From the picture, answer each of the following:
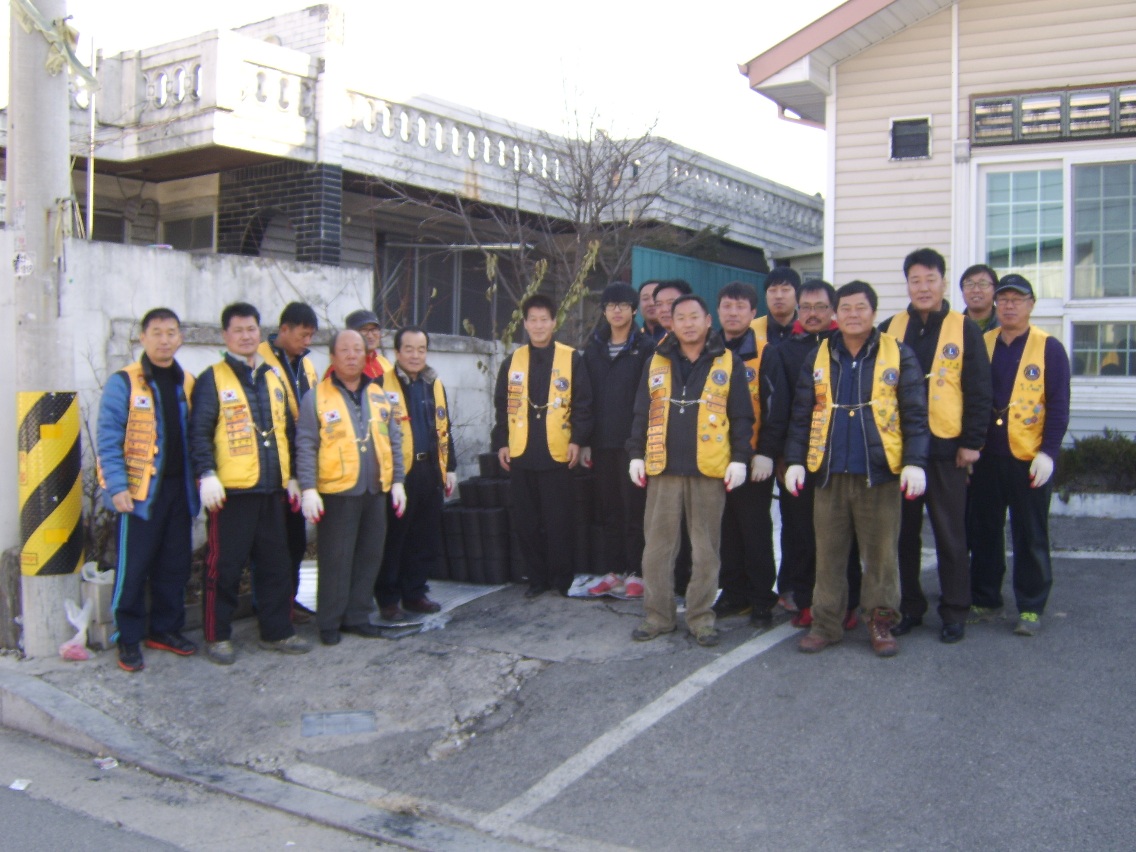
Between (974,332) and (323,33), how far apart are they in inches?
340

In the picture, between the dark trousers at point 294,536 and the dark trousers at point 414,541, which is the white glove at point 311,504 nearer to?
the dark trousers at point 294,536

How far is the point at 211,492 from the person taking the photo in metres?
5.68

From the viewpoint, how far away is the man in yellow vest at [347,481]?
6078 mm

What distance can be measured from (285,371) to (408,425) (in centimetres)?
79

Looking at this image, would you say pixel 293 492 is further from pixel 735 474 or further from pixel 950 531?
pixel 950 531

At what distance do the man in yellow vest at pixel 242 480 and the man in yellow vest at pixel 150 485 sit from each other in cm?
13

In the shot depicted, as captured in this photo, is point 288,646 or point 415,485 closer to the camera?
point 288,646

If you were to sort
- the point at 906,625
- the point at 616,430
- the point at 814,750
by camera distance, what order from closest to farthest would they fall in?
1. the point at 814,750
2. the point at 906,625
3. the point at 616,430

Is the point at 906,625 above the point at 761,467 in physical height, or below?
below

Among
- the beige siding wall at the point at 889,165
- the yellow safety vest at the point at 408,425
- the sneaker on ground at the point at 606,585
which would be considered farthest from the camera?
the beige siding wall at the point at 889,165

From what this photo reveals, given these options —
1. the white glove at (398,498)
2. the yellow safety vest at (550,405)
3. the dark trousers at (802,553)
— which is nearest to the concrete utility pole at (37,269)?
the white glove at (398,498)

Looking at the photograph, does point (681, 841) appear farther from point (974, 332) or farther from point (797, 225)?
point (797, 225)

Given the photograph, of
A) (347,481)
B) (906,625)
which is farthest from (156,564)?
(906,625)

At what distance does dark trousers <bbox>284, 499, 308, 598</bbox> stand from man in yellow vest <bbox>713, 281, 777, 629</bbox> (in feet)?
8.10
